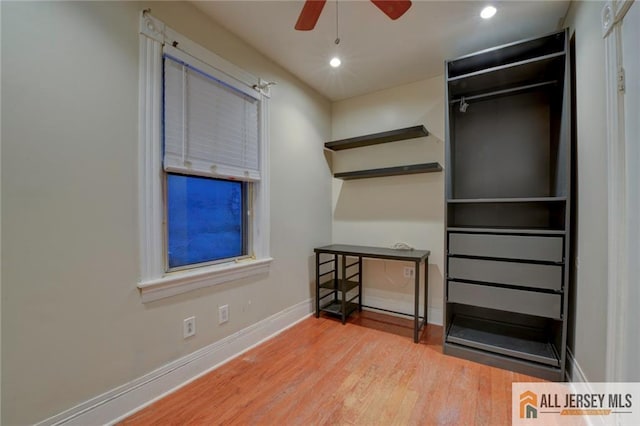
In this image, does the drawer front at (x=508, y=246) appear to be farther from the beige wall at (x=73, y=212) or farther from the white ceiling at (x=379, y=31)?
the beige wall at (x=73, y=212)

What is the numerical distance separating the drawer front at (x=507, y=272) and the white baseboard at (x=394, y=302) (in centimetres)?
82

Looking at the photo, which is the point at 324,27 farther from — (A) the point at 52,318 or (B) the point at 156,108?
(A) the point at 52,318

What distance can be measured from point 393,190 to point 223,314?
82.2 inches

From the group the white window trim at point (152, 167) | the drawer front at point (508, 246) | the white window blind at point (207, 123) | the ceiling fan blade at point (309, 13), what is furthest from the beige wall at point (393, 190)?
the white window trim at point (152, 167)

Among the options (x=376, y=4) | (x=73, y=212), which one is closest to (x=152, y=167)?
(x=73, y=212)

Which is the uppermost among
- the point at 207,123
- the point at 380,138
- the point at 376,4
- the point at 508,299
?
the point at 376,4

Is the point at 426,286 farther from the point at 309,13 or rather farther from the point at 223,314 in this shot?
the point at 309,13

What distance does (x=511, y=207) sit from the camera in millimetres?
2326

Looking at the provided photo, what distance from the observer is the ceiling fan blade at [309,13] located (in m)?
1.33

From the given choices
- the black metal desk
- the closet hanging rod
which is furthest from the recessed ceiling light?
the black metal desk

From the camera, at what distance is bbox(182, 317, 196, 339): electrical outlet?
5.96 ft

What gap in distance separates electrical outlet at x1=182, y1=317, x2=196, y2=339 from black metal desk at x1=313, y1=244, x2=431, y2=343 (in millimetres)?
1320

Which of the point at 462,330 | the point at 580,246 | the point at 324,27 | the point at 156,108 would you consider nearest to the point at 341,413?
the point at 462,330

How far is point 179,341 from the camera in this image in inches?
70.4
